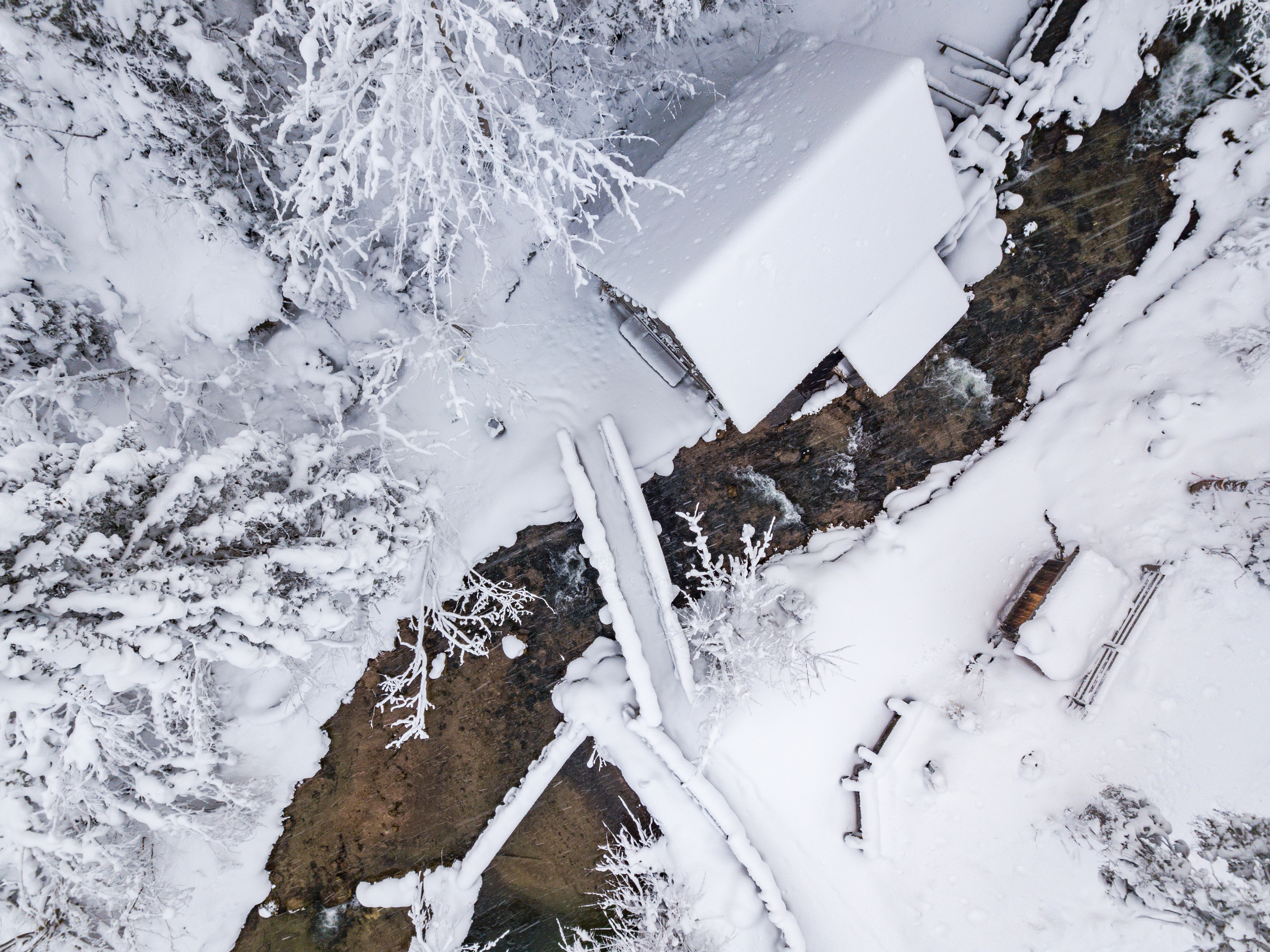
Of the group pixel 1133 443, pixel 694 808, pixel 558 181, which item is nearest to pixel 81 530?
pixel 558 181

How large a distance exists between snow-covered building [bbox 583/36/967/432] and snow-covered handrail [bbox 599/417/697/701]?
4.65 ft

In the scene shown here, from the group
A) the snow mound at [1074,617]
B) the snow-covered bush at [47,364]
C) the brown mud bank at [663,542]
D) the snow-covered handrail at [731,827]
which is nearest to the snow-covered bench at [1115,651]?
the snow mound at [1074,617]

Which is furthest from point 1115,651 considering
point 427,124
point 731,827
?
point 427,124

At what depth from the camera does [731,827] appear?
591 cm

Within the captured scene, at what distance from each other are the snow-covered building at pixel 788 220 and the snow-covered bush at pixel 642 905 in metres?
4.68

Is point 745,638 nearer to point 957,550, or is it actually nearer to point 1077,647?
point 957,550

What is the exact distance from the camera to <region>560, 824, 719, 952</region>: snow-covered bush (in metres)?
5.95

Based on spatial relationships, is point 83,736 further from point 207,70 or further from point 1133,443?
point 1133,443

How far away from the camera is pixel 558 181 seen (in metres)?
6.02

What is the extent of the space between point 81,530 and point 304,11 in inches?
160

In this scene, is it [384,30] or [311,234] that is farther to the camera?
[311,234]

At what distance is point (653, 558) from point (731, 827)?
8.80 feet

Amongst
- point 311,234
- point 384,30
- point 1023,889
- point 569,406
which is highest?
point 384,30

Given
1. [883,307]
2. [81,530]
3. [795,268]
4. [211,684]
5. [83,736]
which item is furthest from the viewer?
[211,684]
